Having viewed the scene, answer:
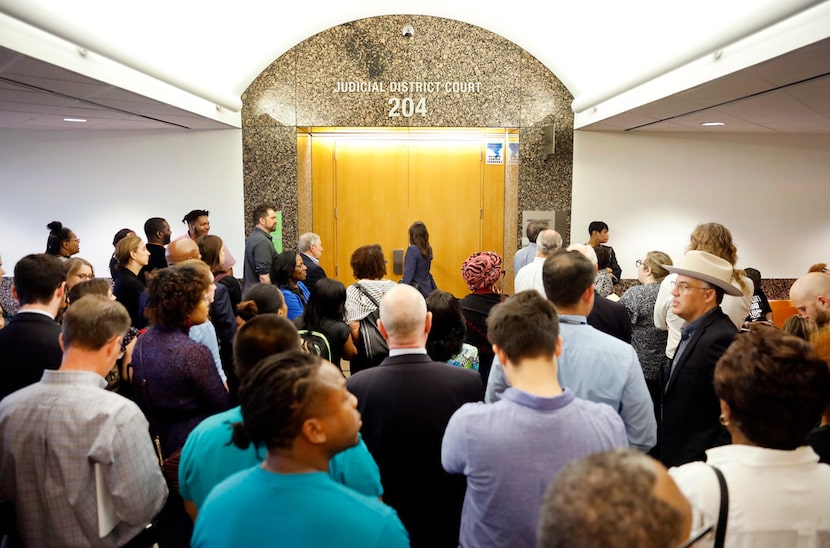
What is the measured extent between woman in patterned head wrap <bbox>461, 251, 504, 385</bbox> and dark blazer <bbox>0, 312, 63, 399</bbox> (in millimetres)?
2169

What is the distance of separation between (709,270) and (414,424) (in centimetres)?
162

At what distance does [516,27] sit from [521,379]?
6.79 metres

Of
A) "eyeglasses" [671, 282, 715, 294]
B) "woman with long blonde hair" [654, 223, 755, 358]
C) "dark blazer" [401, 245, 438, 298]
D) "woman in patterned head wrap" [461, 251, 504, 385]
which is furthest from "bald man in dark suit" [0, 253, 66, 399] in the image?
"dark blazer" [401, 245, 438, 298]

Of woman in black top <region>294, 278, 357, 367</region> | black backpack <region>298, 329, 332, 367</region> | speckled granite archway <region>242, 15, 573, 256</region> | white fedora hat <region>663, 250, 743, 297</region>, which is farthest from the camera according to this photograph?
speckled granite archway <region>242, 15, 573, 256</region>

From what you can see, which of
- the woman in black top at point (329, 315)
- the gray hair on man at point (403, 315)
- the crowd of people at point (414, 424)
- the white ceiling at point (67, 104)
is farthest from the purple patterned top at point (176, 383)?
the white ceiling at point (67, 104)

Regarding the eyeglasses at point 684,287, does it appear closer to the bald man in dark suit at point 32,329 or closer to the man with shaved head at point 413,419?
the man with shaved head at point 413,419

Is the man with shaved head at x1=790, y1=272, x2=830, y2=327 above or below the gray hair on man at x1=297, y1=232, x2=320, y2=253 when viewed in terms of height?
below

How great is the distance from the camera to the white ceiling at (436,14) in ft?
13.9

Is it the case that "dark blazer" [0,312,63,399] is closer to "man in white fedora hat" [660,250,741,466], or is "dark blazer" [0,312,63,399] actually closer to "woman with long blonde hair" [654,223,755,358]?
"man in white fedora hat" [660,250,741,466]

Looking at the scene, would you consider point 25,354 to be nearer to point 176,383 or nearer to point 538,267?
point 176,383

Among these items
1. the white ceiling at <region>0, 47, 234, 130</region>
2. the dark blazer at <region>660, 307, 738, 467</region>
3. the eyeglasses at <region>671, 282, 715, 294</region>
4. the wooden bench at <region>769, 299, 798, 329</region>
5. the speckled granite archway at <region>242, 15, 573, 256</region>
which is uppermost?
the speckled granite archway at <region>242, 15, 573, 256</region>

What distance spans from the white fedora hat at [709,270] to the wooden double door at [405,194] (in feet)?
19.0

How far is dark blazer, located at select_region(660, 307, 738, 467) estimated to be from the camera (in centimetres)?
262

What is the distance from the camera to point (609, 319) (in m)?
3.46
